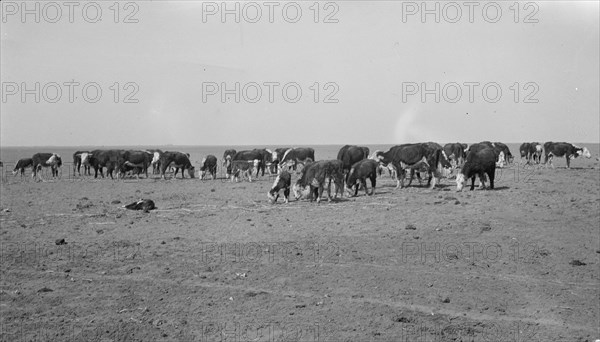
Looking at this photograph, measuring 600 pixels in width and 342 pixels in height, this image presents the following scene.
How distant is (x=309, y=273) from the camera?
11.8 meters

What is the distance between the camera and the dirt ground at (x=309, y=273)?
968cm

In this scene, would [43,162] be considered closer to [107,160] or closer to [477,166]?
[107,160]

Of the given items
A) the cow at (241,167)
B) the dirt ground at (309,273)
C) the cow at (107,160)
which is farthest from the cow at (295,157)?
the dirt ground at (309,273)

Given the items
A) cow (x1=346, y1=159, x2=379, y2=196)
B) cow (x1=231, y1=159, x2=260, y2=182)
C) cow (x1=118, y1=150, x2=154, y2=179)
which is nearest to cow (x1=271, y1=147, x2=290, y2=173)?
cow (x1=231, y1=159, x2=260, y2=182)

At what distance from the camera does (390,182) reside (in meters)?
28.3

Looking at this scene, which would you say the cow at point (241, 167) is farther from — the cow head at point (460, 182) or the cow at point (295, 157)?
the cow head at point (460, 182)

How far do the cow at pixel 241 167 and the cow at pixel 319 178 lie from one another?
34.1 ft

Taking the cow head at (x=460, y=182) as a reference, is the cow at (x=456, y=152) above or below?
above

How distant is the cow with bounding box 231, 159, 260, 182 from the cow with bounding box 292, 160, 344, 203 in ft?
34.1

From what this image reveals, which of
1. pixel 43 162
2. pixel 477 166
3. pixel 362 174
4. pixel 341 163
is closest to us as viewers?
pixel 341 163

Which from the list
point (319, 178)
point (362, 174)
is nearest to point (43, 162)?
point (319, 178)

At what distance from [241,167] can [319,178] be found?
1252cm

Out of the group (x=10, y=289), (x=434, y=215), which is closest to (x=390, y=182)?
(x=434, y=215)

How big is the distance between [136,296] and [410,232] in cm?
729
